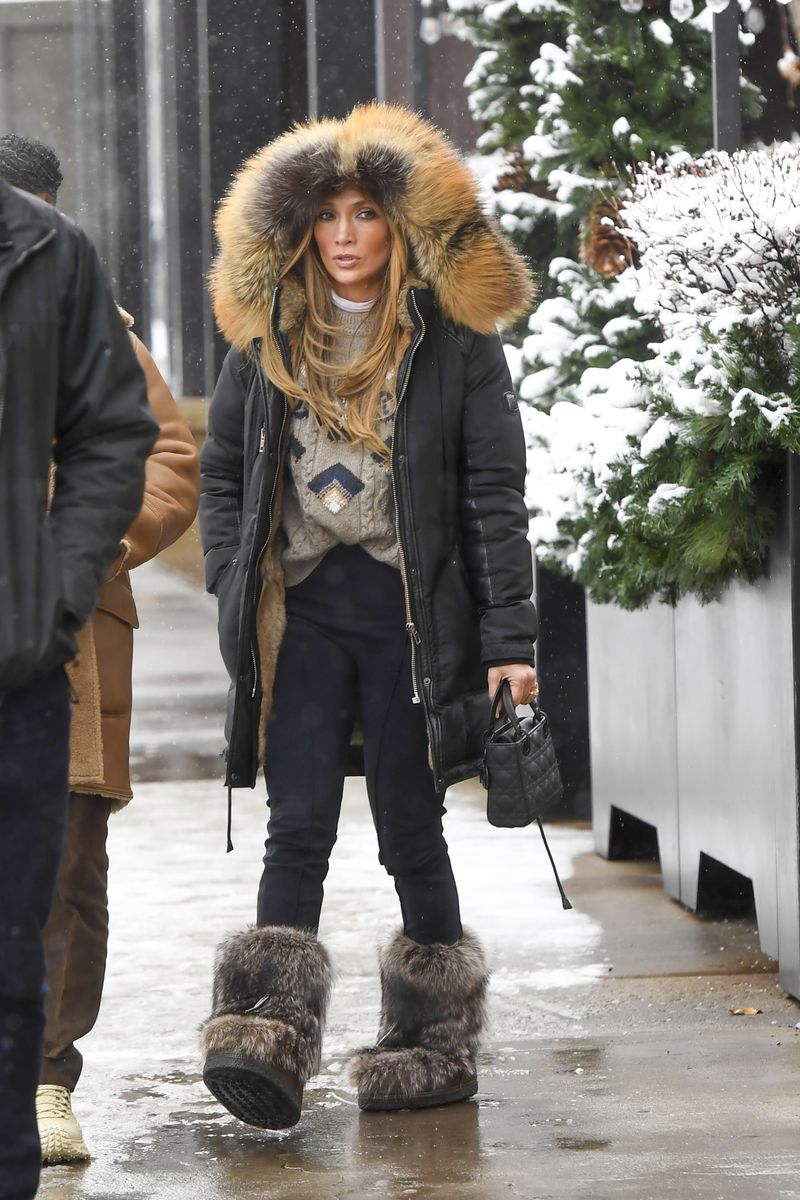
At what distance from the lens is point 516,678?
14.1 feet

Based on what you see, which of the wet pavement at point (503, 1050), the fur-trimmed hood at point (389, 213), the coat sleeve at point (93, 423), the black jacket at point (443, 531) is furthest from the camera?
the fur-trimmed hood at point (389, 213)

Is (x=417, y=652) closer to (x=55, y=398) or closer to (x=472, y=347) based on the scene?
(x=472, y=347)

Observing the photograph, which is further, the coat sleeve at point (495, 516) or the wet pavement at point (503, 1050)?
the coat sleeve at point (495, 516)

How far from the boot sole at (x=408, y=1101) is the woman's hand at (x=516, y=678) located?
0.86 meters

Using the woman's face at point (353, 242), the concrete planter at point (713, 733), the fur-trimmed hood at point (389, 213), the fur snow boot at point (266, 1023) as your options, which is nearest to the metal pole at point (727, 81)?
the concrete planter at point (713, 733)

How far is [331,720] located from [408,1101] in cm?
84

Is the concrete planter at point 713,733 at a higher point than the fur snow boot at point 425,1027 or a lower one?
higher

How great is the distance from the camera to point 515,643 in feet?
14.1

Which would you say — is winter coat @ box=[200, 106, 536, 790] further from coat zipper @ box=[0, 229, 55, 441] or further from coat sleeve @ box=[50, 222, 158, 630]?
coat zipper @ box=[0, 229, 55, 441]

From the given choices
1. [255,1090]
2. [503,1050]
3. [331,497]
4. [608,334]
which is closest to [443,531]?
[331,497]

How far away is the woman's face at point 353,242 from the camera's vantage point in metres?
4.43

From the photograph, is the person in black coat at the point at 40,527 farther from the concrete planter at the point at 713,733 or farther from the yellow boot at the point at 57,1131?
the concrete planter at the point at 713,733

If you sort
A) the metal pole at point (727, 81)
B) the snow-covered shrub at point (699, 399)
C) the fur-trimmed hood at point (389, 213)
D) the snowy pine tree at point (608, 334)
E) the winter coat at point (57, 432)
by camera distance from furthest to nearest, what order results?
1. the metal pole at point (727, 81)
2. the snowy pine tree at point (608, 334)
3. the snow-covered shrub at point (699, 399)
4. the fur-trimmed hood at point (389, 213)
5. the winter coat at point (57, 432)

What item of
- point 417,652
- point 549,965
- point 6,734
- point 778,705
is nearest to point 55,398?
point 6,734
